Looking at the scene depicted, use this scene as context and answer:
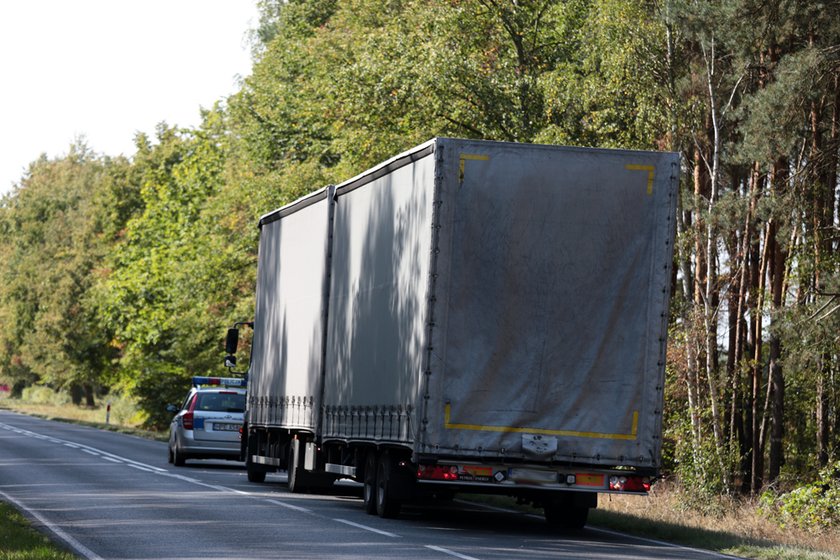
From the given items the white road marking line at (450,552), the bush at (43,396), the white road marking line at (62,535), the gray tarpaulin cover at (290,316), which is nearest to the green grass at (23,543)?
the white road marking line at (62,535)

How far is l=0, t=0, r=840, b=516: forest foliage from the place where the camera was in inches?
985

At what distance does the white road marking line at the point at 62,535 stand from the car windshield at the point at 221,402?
10.7 metres

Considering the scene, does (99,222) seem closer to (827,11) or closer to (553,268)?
(827,11)

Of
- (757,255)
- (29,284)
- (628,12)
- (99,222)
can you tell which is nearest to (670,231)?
(628,12)

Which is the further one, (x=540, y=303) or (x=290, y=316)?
(x=290, y=316)

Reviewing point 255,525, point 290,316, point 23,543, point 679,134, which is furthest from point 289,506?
point 679,134

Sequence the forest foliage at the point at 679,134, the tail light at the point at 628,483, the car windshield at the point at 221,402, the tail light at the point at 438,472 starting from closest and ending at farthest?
the tail light at the point at 438,472 < the tail light at the point at 628,483 < the forest foliage at the point at 679,134 < the car windshield at the point at 221,402

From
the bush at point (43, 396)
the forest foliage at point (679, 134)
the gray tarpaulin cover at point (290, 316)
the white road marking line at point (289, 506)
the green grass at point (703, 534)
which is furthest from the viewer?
the bush at point (43, 396)

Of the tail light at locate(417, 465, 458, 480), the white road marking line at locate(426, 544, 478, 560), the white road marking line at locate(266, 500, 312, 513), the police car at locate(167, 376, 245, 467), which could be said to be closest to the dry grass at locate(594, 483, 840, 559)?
the tail light at locate(417, 465, 458, 480)

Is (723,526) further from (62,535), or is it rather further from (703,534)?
(62,535)

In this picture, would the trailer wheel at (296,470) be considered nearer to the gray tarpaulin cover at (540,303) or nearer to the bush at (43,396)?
the gray tarpaulin cover at (540,303)

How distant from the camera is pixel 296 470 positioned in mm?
22812

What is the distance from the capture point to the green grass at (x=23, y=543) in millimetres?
12414

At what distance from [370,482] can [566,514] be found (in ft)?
8.22
